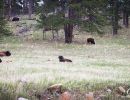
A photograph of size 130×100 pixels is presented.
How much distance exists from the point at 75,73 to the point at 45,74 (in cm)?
127

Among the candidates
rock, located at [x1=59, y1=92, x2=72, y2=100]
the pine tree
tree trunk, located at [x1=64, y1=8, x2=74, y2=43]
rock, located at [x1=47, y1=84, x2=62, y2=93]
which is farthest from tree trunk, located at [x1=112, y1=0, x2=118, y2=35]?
rock, located at [x1=59, y1=92, x2=72, y2=100]

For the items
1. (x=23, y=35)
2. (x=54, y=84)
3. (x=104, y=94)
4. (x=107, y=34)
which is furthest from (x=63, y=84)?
(x=107, y=34)

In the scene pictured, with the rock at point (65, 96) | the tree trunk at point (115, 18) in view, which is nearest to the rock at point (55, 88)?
the rock at point (65, 96)

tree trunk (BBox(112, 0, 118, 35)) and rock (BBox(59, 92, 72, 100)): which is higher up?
tree trunk (BBox(112, 0, 118, 35))

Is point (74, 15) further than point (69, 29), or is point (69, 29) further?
point (69, 29)

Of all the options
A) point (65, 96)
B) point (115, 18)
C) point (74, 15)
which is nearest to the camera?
point (65, 96)

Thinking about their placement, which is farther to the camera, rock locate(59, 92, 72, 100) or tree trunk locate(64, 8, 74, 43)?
tree trunk locate(64, 8, 74, 43)

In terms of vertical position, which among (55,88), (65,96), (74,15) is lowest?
(65,96)

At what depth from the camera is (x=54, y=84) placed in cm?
1234

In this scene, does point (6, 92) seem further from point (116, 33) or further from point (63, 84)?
point (116, 33)

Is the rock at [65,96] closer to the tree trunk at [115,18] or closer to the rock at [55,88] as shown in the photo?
the rock at [55,88]

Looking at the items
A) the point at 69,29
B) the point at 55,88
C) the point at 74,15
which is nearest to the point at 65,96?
the point at 55,88

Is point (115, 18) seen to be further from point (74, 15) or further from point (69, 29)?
point (74, 15)

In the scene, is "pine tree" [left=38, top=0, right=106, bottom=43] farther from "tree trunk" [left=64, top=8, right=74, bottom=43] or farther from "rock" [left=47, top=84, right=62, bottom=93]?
"rock" [left=47, top=84, right=62, bottom=93]
